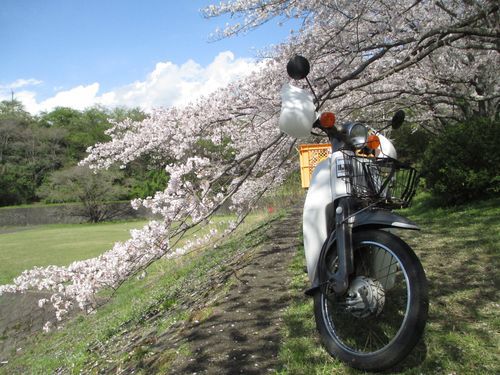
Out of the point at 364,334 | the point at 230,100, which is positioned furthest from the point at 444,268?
the point at 230,100

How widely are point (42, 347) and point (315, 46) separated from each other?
695cm

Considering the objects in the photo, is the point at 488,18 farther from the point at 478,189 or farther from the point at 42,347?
the point at 42,347

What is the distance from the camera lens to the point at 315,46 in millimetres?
5734

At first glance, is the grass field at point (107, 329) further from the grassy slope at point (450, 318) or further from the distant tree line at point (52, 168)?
the distant tree line at point (52, 168)

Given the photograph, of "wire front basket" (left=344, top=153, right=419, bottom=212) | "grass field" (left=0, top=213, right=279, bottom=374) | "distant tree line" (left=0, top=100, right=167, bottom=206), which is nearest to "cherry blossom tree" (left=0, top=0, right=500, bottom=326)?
"grass field" (left=0, top=213, right=279, bottom=374)

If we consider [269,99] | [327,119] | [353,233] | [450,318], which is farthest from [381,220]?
[269,99]

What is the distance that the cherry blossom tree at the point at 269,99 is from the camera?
490 centimetres

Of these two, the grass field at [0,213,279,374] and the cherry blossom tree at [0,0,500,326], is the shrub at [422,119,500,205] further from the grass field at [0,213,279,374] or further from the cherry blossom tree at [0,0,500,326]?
the grass field at [0,213,279,374]

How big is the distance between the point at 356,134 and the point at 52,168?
49.8 m

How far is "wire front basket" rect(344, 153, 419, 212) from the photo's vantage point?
2357 millimetres

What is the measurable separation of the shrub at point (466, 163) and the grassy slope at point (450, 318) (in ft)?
7.94

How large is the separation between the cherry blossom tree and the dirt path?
3.32 ft

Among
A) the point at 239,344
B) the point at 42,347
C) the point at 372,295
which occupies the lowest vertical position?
the point at 42,347

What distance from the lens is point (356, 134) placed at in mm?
2490
